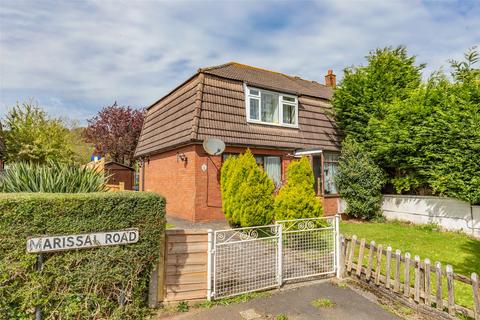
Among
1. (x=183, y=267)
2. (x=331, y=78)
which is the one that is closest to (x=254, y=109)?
(x=183, y=267)

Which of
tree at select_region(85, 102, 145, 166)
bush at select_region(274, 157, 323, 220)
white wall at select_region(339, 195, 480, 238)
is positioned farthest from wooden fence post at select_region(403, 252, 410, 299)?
tree at select_region(85, 102, 145, 166)

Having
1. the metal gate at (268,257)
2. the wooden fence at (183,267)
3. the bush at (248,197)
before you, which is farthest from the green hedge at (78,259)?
the bush at (248,197)

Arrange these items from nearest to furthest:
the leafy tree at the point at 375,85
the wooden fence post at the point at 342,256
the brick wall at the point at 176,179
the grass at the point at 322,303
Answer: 1. the grass at the point at 322,303
2. the wooden fence post at the point at 342,256
3. the brick wall at the point at 176,179
4. the leafy tree at the point at 375,85

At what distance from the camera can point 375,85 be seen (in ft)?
40.0

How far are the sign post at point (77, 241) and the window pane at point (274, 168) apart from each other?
8.27 meters

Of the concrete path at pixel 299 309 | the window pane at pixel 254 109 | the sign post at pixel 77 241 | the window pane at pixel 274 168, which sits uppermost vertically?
the window pane at pixel 254 109

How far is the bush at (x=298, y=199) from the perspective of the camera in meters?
7.00

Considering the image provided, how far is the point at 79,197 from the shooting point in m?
3.59

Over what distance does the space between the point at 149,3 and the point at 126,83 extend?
968cm

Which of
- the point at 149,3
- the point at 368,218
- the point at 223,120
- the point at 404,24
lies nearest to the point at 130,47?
the point at 149,3

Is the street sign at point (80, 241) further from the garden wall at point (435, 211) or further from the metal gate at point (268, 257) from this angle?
the garden wall at point (435, 211)

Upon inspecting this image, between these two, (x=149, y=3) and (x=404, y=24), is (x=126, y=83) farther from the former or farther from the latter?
(x=404, y=24)

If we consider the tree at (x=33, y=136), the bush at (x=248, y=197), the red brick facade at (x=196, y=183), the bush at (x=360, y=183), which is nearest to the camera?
the bush at (x=248, y=197)

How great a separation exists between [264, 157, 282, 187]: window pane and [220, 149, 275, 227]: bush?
3467 millimetres
